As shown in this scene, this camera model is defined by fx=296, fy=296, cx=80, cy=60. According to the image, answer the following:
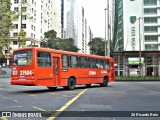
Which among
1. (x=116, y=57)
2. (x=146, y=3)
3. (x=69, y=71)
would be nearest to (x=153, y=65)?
(x=116, y=57)

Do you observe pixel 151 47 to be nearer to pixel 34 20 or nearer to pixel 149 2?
pixel 149 2

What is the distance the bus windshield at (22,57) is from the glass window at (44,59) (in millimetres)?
551

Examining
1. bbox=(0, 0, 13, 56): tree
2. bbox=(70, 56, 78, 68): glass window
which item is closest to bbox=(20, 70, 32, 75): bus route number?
bbox=(70, 56, 78, 68): glass window

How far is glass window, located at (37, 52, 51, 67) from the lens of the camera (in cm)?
1777

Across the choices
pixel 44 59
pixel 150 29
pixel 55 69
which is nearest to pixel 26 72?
pixel 44 59

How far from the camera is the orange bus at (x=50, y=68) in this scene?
57.2ft

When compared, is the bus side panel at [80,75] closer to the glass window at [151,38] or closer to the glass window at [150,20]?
the glass window at [151,38]

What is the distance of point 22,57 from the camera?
709 inches

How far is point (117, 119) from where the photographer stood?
26.7 feet

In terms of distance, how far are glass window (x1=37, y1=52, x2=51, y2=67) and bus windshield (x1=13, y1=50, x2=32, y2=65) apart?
551 mm

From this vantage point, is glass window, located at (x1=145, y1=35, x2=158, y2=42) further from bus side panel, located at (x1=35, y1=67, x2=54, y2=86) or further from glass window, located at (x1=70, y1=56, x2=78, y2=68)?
bus side panel, located at (x1=35, y1=67, x2=54, y2=86)

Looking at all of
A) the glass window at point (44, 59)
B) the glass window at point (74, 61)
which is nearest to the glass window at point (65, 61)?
the glass window at point (74, 61)

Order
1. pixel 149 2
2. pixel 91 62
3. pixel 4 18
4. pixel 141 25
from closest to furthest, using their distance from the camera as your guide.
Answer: pixel 91 62 → pixel 4 18 → pixel 141 25 → pixel 149 2

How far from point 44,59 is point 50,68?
2.50 ft
